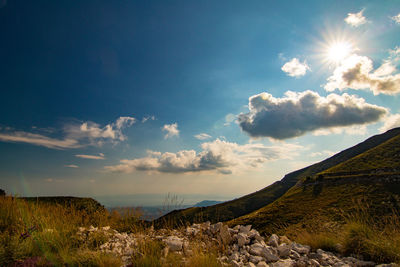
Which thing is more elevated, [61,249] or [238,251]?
[61,249]

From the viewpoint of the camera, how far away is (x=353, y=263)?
6055mm

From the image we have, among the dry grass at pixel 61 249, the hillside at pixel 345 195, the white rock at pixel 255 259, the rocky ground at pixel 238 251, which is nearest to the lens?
the dry grass at pixel 61 249

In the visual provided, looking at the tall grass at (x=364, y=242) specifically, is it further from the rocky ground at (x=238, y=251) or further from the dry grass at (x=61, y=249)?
the dry grass at (x=61, y=249)

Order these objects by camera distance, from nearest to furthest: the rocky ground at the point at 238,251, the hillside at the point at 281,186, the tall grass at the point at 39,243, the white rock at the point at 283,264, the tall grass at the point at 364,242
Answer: the tall grass at the point at 39,243 < the white rock at the point at 283,264 < the rocky ground at the point at 238,251 < the tall grass at the point at 364,242 < the hillside at the point at 281,186

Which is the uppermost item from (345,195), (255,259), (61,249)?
(61,249)

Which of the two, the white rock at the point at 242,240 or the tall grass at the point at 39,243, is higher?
the tall grass at the point at 39,243

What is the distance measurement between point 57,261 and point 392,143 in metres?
141

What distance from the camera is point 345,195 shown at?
64.9m

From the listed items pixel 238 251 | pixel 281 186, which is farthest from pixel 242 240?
pixel 281 186

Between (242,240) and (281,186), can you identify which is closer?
(242,240)

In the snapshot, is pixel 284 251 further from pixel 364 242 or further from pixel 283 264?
pixel 364 242

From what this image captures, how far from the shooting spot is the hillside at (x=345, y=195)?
4950cm

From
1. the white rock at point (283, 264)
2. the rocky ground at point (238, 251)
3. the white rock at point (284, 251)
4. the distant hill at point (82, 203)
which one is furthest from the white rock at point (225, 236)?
the distant hill at point (82, 203)

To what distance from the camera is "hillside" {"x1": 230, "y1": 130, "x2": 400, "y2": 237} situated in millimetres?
49497
